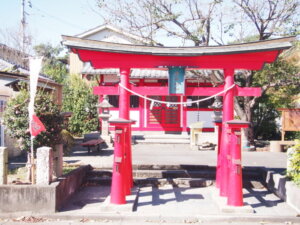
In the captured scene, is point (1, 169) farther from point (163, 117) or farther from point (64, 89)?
point (64, 89)

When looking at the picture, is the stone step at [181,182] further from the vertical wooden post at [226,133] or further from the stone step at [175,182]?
the vertical wooden post at [226,133]

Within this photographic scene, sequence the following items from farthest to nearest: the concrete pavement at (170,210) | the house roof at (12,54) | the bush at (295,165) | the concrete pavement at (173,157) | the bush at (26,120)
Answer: the house roof at (12,54) < the concrete pavement at (173,157) < the bush at (26,120) < the bush at (295,165) < the concrete pavement at (170,210)

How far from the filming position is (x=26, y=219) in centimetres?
662

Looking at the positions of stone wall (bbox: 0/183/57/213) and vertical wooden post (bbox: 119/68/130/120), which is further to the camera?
vertical wooden post (bbox: 119/68/130/120)

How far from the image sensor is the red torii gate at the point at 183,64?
7219mm

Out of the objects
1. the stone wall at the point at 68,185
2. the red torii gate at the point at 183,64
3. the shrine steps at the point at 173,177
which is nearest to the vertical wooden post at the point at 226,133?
the red torii gate at the point at 183,64

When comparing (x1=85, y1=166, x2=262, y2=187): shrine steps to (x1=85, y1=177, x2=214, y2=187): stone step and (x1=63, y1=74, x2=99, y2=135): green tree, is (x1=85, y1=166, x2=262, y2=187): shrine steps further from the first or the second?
(x1=63, y1=74, x2=99, y2=135): green tree

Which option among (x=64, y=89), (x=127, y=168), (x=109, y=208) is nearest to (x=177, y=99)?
(x=64, y=89)

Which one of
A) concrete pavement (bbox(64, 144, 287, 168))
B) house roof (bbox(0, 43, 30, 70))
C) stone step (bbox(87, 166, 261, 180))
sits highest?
house roof (bbox(0, 43, 30, 70))

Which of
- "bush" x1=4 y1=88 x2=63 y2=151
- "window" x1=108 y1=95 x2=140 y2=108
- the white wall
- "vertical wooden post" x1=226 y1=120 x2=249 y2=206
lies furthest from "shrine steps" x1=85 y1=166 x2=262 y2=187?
"window" x1=108 y1=95 x2=140 y2=108

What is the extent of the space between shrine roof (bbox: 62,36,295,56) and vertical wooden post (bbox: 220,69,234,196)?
0.63m

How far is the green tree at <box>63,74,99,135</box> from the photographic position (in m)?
21.1

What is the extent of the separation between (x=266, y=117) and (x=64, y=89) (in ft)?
49.3

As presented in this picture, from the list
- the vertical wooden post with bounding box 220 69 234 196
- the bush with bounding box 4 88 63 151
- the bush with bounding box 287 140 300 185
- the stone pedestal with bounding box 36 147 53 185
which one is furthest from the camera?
the bush with bounding box 4 88 63 151
